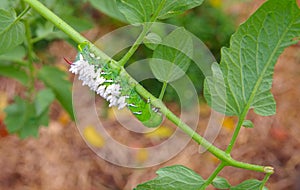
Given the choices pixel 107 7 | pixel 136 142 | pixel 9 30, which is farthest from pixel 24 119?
pixel 136 142

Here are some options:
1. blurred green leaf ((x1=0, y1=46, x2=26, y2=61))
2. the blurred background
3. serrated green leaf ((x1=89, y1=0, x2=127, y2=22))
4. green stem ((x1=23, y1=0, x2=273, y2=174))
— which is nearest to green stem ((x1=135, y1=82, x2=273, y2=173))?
green stem ((x1=23, y1=0, x2=273, y2=174))

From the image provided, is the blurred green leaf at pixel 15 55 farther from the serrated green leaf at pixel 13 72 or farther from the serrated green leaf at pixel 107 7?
the serrated green leaf at pixel 107 7

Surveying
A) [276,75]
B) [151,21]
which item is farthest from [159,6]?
[276,75]

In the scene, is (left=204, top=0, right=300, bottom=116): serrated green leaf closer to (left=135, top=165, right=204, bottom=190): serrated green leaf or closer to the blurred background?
(left=135, top=165, right=204, bottom=190): serrated green leaf

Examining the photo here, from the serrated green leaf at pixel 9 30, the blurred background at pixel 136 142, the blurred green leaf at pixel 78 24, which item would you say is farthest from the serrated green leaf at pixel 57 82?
the blurred background at pixel 136 142

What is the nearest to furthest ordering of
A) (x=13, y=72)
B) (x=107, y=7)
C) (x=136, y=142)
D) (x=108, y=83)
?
(x=108, y=83)
(x=107, y=7)
(x=13, y=72)
(x=136, y=142)

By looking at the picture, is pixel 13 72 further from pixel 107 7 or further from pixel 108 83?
pixel 108 83
